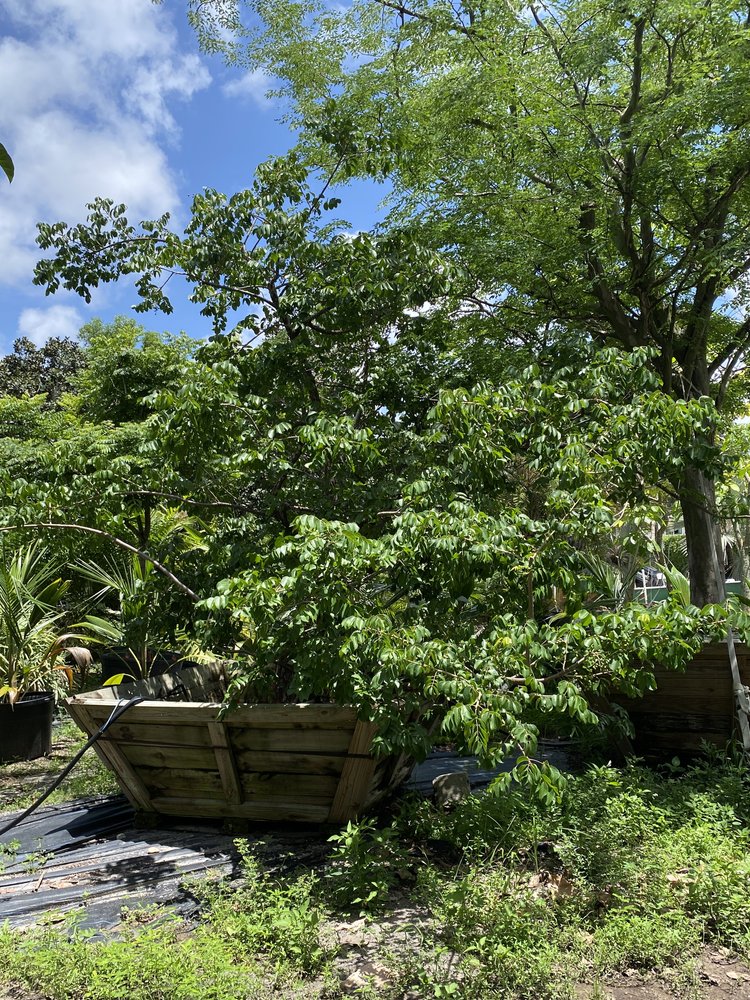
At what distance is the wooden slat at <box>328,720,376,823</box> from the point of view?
3994mm

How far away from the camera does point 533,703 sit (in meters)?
3.51

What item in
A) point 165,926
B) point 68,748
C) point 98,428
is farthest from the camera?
point 98,428

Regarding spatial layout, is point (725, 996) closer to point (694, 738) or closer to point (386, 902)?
point (386, 902)

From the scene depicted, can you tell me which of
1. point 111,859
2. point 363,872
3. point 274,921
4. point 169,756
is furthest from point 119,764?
point 274,921

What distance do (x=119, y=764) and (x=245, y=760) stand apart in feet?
2.68

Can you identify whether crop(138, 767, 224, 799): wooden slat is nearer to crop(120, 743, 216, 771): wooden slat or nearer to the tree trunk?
crop(120, 743, 216, 771): wooden slat

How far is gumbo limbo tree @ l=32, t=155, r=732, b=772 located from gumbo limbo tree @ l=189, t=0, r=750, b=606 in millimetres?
1014

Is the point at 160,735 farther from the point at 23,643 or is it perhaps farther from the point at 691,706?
the point at 691,706

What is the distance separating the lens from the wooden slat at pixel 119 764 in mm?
4465

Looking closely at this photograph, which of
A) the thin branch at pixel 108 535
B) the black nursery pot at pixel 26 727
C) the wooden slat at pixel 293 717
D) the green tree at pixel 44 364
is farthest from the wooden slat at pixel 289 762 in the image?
the green tree at pixel 44 364

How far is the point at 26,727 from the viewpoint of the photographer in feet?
21.1

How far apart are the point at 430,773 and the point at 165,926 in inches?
106

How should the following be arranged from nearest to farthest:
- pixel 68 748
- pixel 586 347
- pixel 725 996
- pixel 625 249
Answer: pixel 725 996 < pixel 586 347 < pixel 625 249 < pixel 68 748

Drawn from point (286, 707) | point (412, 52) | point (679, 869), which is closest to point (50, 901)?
point (286, 707)
